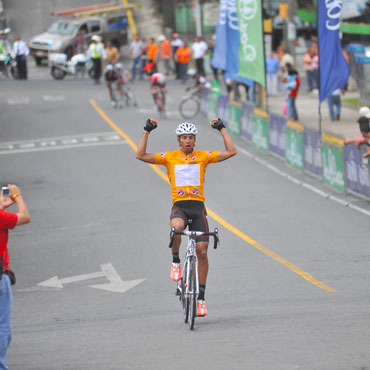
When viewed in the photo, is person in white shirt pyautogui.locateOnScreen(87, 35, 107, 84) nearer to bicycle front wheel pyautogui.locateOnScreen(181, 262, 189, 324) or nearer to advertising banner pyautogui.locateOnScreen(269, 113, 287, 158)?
advertising banner pyautogui.locateOnScreen(269, 113, 287, 158)

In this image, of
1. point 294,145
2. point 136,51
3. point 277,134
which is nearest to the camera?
point 294,145

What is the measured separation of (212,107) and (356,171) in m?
Answer: 13.7

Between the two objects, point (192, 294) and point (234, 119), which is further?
point (234, 119)

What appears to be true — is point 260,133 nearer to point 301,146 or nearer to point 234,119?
point 234,119

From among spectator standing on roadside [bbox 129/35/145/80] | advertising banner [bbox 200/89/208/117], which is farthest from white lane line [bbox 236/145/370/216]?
spectator standing on roadside [bbox 129/35/145/80]

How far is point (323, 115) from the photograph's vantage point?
3203cm

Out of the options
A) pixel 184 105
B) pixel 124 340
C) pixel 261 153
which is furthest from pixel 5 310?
pixel 184 105

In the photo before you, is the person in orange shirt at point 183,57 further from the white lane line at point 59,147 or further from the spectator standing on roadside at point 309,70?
the white lane line at point 59,147

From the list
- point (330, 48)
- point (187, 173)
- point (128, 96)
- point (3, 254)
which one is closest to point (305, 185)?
point (330, 48)

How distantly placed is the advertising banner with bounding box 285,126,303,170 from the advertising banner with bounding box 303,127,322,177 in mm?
308

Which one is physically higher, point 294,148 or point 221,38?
point 221,38

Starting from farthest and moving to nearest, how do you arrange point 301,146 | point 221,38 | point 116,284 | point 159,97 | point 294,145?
point 159,97, point 221,38, point 294,145, point 301,146, point 116,284

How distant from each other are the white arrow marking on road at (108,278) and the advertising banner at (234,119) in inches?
595

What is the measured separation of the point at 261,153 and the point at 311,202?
6817mm
